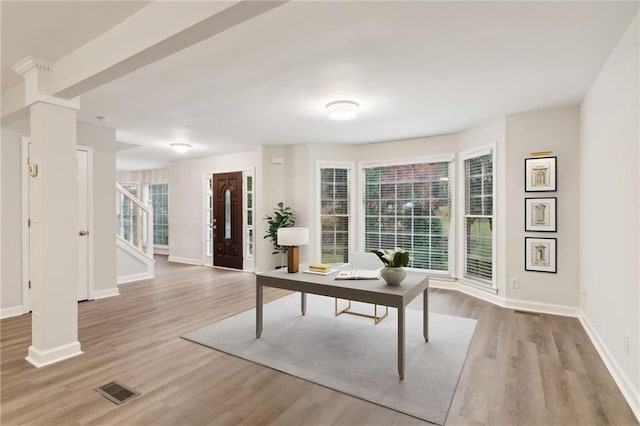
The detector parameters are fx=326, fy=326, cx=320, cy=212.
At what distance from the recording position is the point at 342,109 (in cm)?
379

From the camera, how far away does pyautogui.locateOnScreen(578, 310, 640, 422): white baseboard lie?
6.96 ft

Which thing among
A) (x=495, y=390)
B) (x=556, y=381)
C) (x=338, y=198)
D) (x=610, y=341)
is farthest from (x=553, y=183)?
(x=338, y=198)

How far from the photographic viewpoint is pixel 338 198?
6.37 m

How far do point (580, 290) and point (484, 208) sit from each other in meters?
1.52

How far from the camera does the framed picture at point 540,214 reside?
4078 millimetres

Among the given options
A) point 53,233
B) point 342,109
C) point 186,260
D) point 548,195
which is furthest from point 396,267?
point 186,260

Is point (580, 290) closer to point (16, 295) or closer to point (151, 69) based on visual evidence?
point (151, 69)

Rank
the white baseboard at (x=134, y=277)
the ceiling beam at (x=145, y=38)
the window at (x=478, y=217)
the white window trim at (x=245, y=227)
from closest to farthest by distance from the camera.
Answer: the ceiling beam at (x=145, y=38)
the window at (x=478, y=217)
the white baseboard at (x=134, y=277)
the white window trim at (x=245, y=227)

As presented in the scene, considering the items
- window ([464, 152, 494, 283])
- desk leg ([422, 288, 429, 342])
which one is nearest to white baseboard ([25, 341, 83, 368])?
desk leg ([422, 288, 429, 342])

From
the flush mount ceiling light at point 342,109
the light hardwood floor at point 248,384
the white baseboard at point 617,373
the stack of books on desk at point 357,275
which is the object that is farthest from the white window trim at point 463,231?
the stack of books on desk at point 357,275

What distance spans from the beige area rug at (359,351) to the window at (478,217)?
4.39 ft

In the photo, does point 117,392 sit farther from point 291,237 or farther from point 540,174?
point 540,174

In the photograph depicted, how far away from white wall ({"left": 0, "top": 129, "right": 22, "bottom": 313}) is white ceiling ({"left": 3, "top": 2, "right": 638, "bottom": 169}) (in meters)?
0.95

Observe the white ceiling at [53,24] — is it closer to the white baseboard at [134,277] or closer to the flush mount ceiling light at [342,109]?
the flush mount ceiling light at [342,109]
